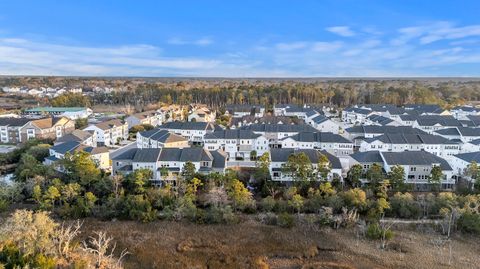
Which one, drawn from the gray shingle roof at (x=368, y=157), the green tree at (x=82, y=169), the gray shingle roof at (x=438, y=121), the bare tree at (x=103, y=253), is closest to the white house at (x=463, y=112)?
the gray shingle roof at (x=438, y=121)

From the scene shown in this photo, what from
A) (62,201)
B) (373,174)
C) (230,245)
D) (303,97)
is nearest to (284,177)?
(373,174)

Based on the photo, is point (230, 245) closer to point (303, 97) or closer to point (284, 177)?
point (284, 177)

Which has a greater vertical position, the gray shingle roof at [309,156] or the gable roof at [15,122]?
the gable roof at [15,122]

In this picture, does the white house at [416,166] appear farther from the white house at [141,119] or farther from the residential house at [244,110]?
the residential house at [244,110]

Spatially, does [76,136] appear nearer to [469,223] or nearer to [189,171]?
[189,171]

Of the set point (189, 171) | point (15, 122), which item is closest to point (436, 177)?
point (189, 171)

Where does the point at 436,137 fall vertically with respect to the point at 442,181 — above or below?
above

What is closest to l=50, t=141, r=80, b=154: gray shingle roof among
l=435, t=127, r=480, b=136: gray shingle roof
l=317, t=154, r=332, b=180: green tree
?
l=317, t=154, r=332, b=180: green tree
